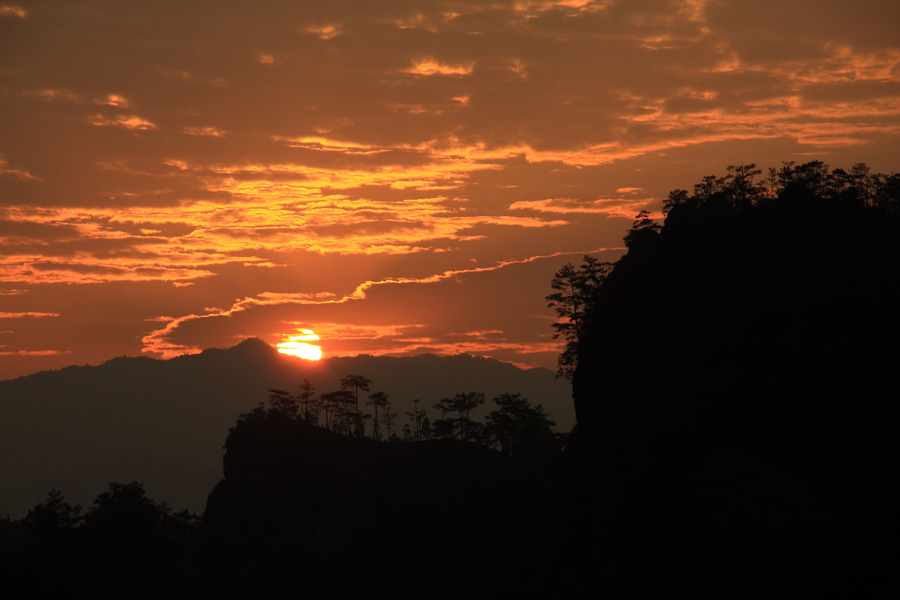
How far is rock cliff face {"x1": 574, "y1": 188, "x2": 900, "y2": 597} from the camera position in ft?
81.6

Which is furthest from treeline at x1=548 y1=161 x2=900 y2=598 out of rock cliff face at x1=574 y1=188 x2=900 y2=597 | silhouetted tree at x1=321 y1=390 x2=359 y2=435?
silhouetted tree at x1=321 y1=390 x2=359 y2=435

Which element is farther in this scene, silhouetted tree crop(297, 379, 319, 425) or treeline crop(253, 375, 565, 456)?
silhouetted tree crop(297, 379, 319, 425)

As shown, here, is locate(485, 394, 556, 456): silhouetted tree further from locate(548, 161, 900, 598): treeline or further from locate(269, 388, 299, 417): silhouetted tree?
locate(548, 161, 900, 598): treeline

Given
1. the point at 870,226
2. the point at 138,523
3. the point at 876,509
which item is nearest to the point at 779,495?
the point at 876,509

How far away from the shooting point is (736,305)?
57969 mm

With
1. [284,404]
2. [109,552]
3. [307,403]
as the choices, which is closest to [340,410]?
[307,403]

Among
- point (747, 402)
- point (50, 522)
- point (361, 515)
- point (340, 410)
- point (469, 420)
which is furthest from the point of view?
point (340, 410)

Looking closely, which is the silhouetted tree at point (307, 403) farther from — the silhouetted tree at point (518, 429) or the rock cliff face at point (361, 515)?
the silhouetted tree at point (518, 429)

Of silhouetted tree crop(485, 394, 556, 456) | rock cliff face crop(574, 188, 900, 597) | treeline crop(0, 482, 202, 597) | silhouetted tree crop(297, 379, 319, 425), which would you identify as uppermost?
rock cliff face crop(574, 188, 900, 597)

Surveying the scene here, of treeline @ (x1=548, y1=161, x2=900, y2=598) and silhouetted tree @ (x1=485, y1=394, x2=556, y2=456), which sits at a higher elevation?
treeline @ (x1=548, y1=161, x2=900, y2=598)

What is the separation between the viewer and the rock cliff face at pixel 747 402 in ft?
81.6

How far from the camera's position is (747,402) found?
4828 centimetres

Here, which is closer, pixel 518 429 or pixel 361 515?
pixel 361 515

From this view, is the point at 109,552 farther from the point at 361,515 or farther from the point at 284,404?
the point at 284,404
